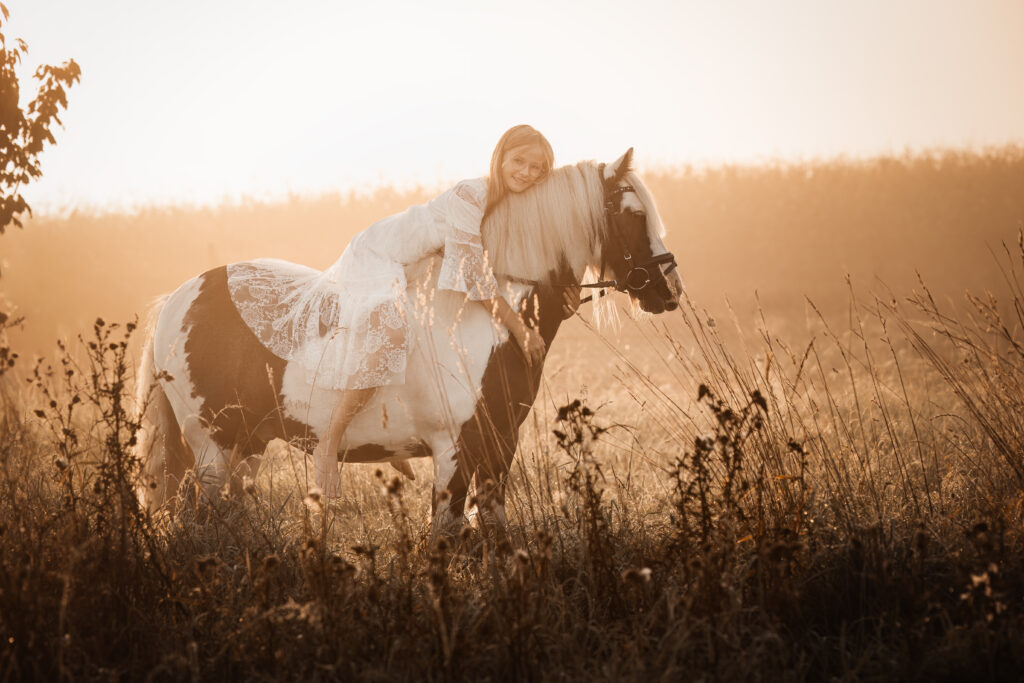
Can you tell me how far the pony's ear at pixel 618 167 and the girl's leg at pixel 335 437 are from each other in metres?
1.51

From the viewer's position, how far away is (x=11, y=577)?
2348 mm

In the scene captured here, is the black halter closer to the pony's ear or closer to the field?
the pony's ear

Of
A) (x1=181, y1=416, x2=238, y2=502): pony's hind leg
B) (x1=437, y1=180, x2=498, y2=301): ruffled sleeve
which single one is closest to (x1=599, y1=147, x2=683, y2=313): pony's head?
(x1=437, y1=180, x2=498, y2=301): ruffled sleeve

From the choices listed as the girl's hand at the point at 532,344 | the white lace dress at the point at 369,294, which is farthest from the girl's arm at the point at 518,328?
the white lace dress at the point at 369,294

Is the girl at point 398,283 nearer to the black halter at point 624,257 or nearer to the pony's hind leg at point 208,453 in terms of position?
the black halter at point 624,257

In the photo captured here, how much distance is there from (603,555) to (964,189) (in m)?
17.9

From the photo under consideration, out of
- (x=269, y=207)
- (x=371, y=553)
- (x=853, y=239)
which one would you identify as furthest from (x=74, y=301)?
(x=853, y=239)

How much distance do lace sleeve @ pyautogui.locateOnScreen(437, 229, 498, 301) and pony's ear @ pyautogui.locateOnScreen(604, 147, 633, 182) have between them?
690mm

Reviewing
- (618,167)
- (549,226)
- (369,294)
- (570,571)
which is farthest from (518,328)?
(570,571)

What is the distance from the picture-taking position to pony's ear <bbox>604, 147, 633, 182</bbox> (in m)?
3.34

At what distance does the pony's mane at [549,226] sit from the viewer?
3312 mm

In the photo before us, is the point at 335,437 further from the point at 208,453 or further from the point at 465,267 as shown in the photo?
the point at 465,267

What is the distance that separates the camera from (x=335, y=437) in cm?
343

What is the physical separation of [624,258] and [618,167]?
43cm
